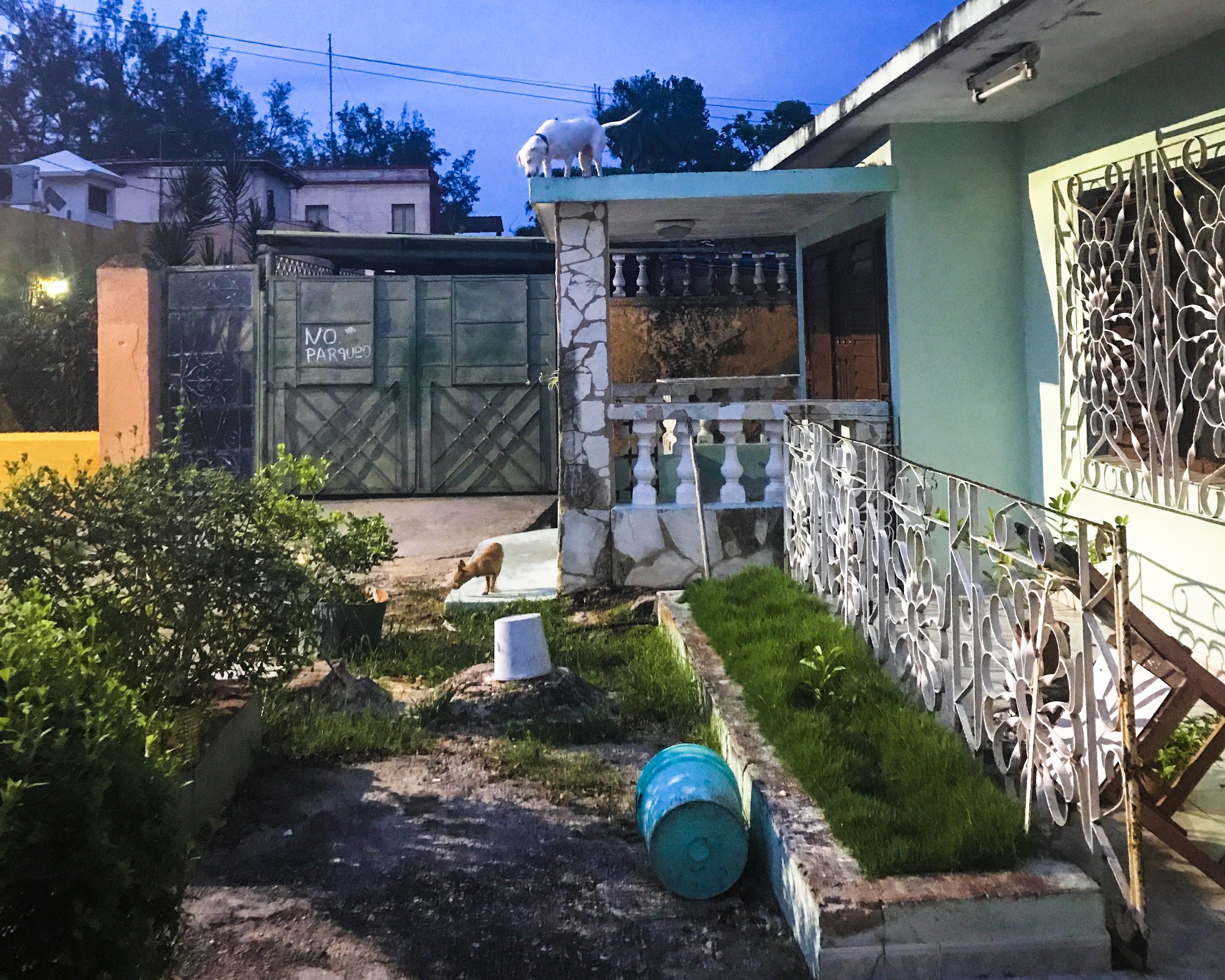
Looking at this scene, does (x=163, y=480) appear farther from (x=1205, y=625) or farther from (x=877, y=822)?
(x=1205, y=625)

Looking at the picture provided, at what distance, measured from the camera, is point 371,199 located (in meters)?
32.6

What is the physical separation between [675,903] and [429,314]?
10.7 m

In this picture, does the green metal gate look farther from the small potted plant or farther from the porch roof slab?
the small potted plant

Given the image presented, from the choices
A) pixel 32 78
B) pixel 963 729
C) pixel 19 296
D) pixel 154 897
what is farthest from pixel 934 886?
pixel 32 78

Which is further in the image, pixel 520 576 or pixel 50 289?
pixel 50 289

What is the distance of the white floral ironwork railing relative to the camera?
9.26 feet

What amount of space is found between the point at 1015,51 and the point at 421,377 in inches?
353

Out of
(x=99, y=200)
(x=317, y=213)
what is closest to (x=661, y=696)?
(x=99, y=200)

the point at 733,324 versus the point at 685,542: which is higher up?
the point at 733,324

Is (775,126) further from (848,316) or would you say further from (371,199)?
(848,316)

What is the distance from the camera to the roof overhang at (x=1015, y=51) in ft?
16.2

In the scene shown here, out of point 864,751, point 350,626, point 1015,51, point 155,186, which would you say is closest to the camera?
point 864,751

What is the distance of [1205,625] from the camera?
526 centimetres

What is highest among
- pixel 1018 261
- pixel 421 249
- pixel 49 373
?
pixel 421 249
